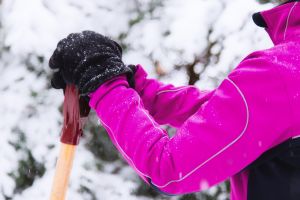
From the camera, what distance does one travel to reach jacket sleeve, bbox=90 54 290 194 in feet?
3.24

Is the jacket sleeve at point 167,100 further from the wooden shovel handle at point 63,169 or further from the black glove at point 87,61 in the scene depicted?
the wooden shovel handle at point 63,169

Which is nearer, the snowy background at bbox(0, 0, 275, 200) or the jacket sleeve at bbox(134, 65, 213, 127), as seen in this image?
the jacket sleeve at bbox(134, 65, 213, 127)

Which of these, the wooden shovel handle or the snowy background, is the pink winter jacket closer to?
the wooden shovel handle

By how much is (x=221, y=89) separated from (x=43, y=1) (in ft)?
6.38

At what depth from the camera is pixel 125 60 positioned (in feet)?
8.58

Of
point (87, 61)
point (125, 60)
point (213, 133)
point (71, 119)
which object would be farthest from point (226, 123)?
point (125, 60)

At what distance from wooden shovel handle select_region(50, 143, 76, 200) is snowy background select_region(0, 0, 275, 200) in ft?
2.86

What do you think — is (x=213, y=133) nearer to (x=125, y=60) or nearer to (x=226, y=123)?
(x=226, y=123)

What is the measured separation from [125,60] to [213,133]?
1.65 meters

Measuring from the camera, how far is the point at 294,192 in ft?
3.56

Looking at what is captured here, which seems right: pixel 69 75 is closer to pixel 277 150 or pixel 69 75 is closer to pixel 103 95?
pixel 103 95

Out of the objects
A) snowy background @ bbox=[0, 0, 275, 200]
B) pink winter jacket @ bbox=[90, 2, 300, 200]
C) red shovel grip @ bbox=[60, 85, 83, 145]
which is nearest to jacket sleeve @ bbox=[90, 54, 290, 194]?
pink winter jacket @ bbox=[90, 2, 300, 200]

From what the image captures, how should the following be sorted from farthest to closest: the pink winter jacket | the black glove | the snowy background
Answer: the snowy background
the black glove
the pink winter jacket

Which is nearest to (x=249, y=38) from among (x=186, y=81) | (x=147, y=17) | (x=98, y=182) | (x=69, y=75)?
(x=186, y=81)
